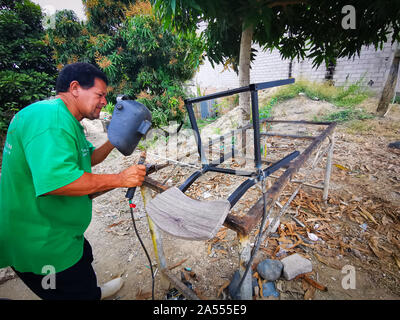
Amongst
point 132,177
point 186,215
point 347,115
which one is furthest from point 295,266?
point 347,115

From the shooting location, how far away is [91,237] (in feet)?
9.33

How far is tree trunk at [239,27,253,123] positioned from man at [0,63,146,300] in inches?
106

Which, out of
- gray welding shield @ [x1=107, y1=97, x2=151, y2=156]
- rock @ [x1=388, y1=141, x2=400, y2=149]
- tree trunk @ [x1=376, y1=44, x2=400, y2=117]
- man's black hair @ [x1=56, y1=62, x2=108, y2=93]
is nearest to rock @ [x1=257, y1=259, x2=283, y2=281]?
gray welding shield @ [x1=107, y1=97, x2=151, y2=156]

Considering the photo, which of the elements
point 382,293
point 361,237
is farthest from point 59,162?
point 361,237

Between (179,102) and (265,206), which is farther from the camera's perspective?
(179,102)

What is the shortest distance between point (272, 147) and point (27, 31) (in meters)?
9.89

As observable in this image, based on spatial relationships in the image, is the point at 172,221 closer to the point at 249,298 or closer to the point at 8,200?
the point at 249,298

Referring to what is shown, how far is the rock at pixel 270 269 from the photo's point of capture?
6.23 ft

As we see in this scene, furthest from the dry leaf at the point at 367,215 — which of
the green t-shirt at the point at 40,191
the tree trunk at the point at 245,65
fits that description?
the green t-shirt at the point at 40,191

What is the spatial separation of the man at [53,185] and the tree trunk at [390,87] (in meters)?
8.09

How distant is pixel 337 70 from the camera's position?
825 cm

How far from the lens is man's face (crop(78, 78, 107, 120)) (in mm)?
1252

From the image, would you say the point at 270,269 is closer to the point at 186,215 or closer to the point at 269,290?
the point at 269,290

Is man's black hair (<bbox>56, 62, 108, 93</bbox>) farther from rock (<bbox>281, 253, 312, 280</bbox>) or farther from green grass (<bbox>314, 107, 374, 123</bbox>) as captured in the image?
green grass (<bbox>314, 107, 374, 123</bbox>)
